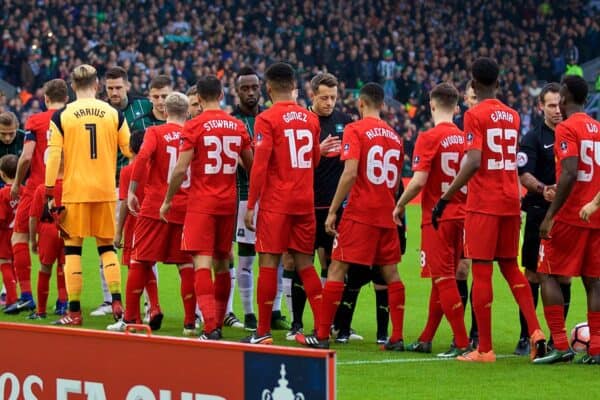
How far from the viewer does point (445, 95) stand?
9.23m

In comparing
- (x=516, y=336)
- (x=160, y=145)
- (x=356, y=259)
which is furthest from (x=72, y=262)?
(x=516, y=336)

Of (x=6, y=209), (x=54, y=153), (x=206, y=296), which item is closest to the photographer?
(x=206, y=296)

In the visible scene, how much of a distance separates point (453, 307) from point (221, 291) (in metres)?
2.14

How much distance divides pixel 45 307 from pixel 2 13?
72.8 ft

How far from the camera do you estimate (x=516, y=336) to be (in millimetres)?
10852

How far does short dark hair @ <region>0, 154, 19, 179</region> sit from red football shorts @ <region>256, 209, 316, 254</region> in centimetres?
366

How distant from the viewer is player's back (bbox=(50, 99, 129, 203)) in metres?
10.7

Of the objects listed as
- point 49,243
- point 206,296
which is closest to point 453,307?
point 206,296

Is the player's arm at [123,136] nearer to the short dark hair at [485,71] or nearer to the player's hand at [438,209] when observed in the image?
the player's hand at [438,209]

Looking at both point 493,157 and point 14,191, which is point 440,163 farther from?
point 14,191

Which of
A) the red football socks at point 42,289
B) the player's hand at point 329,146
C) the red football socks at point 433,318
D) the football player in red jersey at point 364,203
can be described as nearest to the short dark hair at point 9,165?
the red football socks at point 42,289

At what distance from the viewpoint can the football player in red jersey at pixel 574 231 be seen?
8742 mm

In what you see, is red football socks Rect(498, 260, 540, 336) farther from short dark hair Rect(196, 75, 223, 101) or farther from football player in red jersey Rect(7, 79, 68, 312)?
football player in red jersey Rect(7, 79, 68, 312)

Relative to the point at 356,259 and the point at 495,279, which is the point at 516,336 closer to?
the point at 356,259
